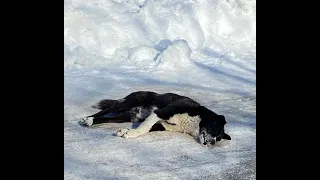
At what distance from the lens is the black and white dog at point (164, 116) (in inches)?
116

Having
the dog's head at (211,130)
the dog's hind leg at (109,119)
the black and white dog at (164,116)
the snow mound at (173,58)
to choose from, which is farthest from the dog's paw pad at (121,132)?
the snow mound at (173,58)

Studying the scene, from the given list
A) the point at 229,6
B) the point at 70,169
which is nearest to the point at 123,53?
the point at 229,6

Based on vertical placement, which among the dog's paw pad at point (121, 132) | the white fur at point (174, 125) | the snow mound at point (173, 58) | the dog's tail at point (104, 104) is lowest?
the dog's paw pad at point (121, 132)

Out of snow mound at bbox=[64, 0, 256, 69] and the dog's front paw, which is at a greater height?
snow mound at bbox=[64, 0, 256, 69]

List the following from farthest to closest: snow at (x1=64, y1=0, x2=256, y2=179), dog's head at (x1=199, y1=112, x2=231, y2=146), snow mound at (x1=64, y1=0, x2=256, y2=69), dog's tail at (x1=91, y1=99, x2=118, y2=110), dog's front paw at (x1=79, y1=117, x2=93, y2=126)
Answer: snow mound at (x1=64, y1=0, x2=256, y2=69), dog's tail at (x1=91, y1=99, x2=118, y2=110), dog's front paw at (x1=79, y1=117, x2=93, y2=126), dog's head at (x1=199, y1=112, x2=231, y2=146), snow at (x1=64, y1=0, x2=256, y2=179)

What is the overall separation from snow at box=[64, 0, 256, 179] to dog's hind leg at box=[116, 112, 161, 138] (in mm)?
38

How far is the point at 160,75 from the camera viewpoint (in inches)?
151

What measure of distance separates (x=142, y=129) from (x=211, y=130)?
0.38m

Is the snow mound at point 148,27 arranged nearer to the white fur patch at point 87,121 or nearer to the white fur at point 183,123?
the white fur patch at point 87,121

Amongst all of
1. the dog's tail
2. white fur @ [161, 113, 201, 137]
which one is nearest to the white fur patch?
the dog's tail

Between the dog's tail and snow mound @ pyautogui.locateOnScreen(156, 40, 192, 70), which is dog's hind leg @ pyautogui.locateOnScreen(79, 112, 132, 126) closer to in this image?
the dog's tail

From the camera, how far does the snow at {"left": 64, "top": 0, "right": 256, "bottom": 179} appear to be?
267 cm
